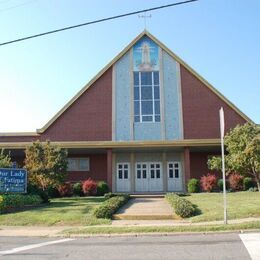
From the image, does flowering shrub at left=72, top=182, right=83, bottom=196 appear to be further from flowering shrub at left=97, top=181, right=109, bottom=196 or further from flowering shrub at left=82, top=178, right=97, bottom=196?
flowering shrub at left=97, top=181, right=109, bottom=196

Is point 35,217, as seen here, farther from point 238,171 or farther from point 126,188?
point 126,188

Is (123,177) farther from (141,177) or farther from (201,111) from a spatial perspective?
(201,111)

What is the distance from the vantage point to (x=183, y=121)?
34.0 m

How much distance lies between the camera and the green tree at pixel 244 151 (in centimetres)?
2542

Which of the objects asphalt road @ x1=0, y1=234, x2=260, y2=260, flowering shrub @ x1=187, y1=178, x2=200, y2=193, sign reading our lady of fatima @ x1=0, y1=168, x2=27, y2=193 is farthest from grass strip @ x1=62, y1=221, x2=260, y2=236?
flowering shrub @ x1=187, y1=178, x2=200, y2=193

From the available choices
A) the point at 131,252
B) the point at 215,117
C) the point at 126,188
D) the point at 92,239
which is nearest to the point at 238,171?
the point at 215,117

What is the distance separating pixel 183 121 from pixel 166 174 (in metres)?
4.39

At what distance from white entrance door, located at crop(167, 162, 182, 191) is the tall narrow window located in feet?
12.5

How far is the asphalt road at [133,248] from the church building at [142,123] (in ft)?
68.6

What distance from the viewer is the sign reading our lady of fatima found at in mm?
21562

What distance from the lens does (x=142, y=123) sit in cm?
3438

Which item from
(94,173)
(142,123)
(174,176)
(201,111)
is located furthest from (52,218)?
(201,111)

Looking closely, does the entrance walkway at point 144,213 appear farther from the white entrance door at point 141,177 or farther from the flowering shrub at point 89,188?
the white entrance door at point 141,177

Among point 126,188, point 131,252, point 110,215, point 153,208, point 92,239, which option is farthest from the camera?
point 126,188
